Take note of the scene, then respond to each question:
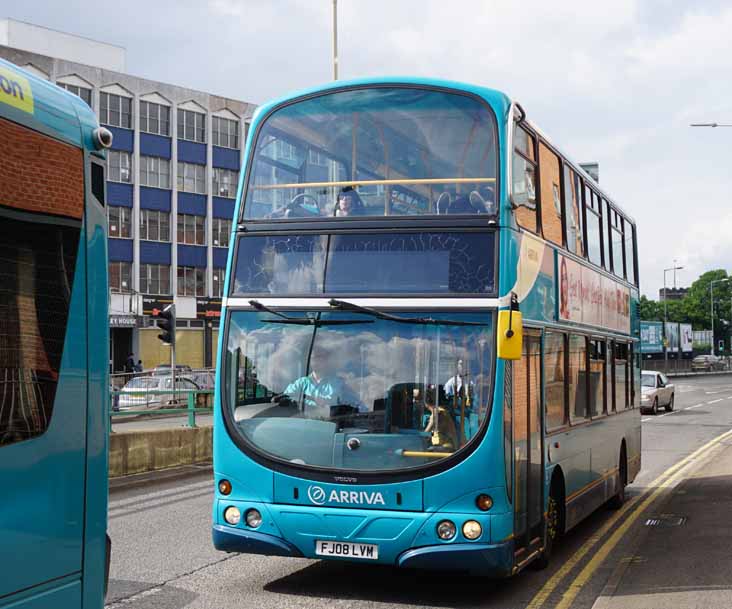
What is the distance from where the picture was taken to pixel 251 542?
8227 millimetres

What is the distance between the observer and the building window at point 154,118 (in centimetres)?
6347

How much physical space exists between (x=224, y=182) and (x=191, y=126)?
4.37m

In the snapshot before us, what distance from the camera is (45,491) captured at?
12.6ft

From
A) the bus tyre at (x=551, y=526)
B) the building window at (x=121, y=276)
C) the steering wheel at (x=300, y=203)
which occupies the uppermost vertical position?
the building window at (x=121, y=276)

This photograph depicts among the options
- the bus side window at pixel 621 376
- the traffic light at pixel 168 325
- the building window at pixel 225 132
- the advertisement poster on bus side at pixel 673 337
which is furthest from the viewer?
the advertisement poster on bus side at pixel 673 337

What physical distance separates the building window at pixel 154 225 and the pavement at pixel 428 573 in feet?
166

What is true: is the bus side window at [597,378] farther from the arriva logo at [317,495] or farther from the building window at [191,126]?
the building window at [191,126]

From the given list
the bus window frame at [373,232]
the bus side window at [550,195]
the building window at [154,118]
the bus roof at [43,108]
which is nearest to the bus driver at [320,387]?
the bus window frame at [373,232]

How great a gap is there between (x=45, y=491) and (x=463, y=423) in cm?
456

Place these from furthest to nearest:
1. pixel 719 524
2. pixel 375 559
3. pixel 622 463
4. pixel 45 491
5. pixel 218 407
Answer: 1. pixel 622 463
2. pixel 719 524
3. pixel 218 407
4. pixel 375 559
5. pixel 45 491

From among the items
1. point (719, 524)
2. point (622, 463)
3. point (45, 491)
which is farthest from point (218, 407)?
point (622, 463)

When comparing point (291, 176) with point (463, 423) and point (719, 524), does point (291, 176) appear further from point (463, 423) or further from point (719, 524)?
point (719, 524)

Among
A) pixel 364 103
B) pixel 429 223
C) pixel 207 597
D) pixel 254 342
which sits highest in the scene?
pixel 364 103

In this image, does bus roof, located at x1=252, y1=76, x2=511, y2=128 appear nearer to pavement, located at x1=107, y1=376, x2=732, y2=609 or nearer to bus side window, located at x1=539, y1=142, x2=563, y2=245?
bus side window, located at x1=539, y1=142, x2=563, y2=245
